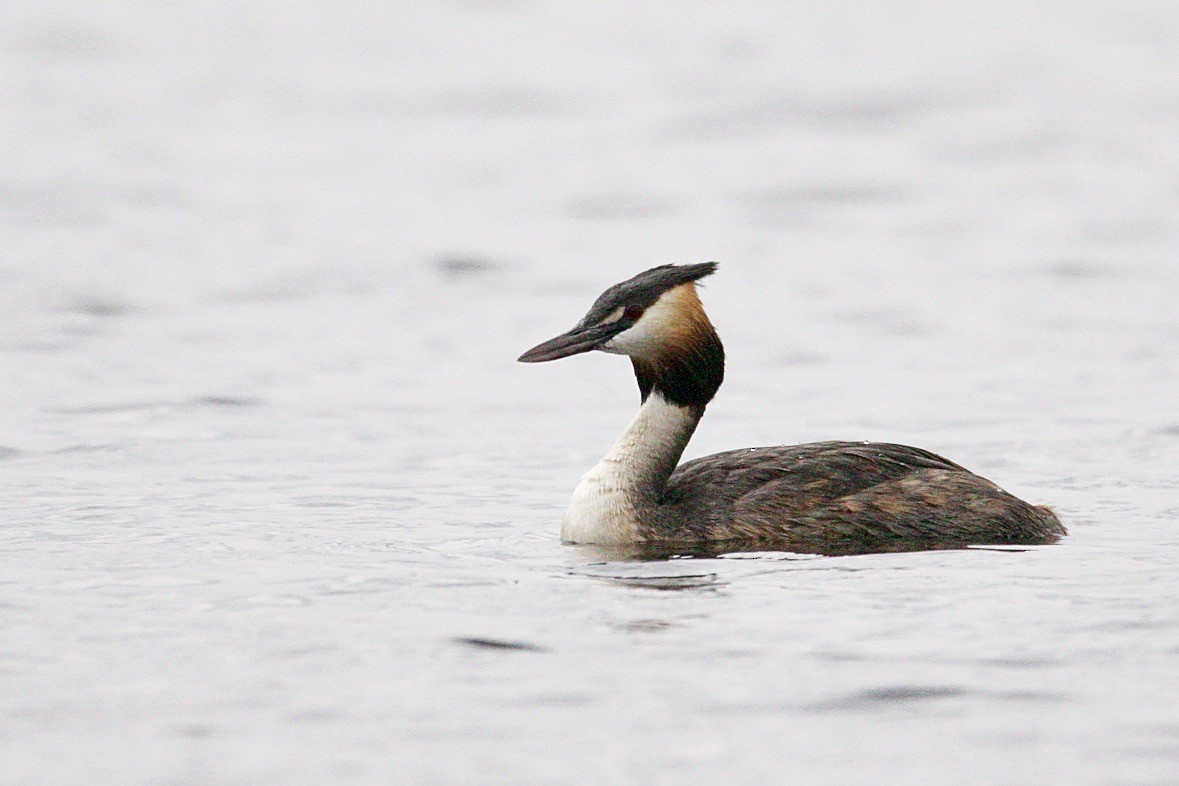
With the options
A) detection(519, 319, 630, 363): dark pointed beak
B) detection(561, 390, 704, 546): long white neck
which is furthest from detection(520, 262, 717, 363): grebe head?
detection(561, 390, 704, 546): long white neck

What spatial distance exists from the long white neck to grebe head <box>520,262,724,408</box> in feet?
0.59

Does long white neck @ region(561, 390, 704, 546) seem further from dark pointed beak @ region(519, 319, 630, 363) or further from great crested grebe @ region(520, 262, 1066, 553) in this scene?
dark pointed beak @ region(519, 319, 630, 363)

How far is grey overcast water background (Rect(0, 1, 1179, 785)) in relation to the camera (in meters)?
6.95

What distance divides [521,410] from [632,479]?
4076 mm

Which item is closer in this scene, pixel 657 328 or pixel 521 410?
pixel 657 328

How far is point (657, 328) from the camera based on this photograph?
9.91 meters

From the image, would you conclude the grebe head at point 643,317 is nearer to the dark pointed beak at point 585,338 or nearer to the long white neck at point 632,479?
the dark pointed beak at point 585,338

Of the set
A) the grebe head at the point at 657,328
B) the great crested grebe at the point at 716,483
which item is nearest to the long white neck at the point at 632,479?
the great crested grebe at the point at 716,483

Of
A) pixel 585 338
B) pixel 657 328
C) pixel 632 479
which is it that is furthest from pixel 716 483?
pixel 585 338

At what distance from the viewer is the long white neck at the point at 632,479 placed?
382 inches

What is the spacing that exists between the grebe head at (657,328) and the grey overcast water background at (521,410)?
2.89 feet

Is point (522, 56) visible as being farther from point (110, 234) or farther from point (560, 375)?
point (560, 375)

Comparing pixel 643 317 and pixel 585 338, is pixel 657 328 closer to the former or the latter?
pixel 643 317

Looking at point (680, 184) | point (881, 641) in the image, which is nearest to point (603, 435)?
point (881, 641)
